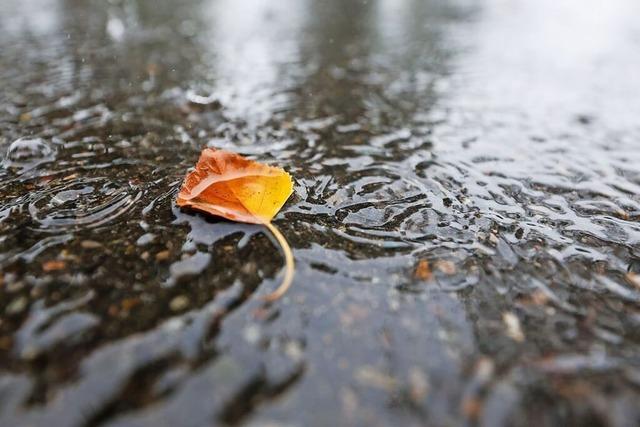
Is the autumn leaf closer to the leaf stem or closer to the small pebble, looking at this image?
the leaf stem

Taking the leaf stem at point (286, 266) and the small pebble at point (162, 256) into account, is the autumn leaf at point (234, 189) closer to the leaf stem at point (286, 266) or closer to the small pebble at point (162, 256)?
the leaf stem at point (286, 266)

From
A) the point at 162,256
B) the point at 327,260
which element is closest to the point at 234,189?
the point at 162,256

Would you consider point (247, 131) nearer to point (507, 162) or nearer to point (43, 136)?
point (43, 136)

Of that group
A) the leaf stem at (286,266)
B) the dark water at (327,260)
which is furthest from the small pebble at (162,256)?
the leaf stem at (286,266)

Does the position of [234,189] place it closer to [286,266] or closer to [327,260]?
[286,266]

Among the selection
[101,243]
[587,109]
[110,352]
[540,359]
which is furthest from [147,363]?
[587,109]

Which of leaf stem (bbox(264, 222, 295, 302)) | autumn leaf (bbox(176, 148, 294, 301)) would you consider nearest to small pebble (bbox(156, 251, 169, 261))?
autumn leaf (bbox(176, 148, 294, 301))
